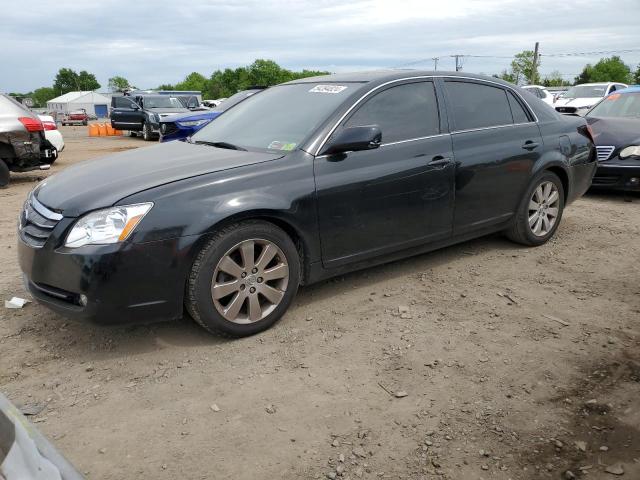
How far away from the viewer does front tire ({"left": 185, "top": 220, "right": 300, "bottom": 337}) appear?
338 cm

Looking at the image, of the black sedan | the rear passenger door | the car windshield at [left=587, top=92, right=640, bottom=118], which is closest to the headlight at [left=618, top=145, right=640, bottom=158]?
the car windshield at [left=587, top=92, right=640, bottom=118]

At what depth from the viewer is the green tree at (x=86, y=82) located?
139000 millimetres

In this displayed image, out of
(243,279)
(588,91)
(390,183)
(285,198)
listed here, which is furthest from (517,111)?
(588,91)

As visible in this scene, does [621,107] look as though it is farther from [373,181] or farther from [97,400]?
[97,400]

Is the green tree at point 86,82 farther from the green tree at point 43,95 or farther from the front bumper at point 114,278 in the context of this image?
the front bumper at point 114,278

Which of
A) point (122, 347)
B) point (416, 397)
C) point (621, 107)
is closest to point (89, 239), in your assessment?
point (122, 347)

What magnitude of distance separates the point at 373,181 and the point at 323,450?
201 centimetres

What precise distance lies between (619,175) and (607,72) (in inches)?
3381

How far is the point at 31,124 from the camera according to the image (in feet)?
30.9

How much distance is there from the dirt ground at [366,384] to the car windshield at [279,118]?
3.98ft

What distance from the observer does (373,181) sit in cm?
401

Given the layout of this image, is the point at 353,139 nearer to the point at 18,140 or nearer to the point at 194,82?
the point at 18,140

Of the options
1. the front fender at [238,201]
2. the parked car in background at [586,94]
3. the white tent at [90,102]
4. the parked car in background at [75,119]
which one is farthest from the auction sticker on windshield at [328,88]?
the white tent at [90,102]

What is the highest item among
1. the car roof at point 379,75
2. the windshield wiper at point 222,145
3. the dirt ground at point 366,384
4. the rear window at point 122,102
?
the car roof at point 379,75
